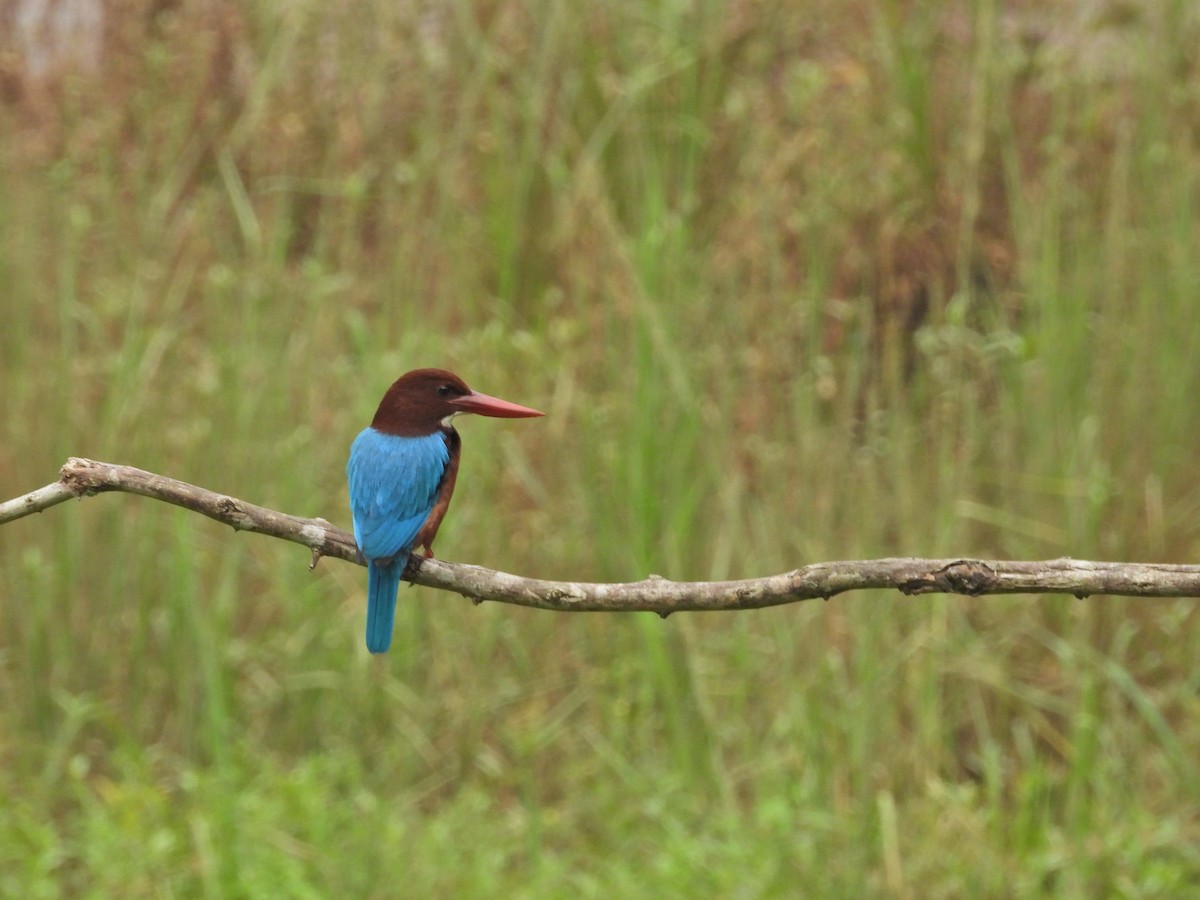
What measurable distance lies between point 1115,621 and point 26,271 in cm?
317

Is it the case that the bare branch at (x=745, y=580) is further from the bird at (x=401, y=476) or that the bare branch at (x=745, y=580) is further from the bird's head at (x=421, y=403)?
the bird's head at (x=421, y=403)

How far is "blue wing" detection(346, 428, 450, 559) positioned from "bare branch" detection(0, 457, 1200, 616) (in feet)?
1.28

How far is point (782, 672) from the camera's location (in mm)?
3961

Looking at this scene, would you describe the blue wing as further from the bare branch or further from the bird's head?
the bare branch

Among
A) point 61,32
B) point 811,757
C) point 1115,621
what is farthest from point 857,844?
point 61,32

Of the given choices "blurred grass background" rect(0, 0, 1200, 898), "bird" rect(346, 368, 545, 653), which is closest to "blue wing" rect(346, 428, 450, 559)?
"bird" rect(346, 368, 545, 653)

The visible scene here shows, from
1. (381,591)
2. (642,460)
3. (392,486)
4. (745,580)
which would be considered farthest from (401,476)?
(642,460)

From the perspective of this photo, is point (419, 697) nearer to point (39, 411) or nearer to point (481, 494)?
point (481, 494)

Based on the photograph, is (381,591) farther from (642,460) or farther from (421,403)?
(642,460)

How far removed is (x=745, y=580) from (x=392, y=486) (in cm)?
81

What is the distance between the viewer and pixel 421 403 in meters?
2.45

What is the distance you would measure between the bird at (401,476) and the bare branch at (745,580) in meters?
0.41

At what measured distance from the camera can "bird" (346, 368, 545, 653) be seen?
2287 mm

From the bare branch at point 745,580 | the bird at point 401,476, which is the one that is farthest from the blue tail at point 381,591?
the bare branch at point 745,580
